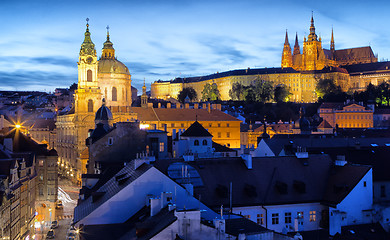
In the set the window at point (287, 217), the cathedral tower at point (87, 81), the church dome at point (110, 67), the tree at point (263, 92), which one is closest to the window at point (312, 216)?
the window at point (287, 217)

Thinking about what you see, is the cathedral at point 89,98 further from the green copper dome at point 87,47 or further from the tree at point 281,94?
the tree at point 281,94

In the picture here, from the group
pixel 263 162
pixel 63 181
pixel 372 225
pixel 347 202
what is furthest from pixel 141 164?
pixel 63 181

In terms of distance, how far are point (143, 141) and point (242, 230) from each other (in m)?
24.9

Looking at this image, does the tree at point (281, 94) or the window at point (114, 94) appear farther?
the tree at point (281, 94)

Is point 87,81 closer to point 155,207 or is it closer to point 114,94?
point 114,94

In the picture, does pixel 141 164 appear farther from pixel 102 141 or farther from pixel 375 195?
pixel 375 195

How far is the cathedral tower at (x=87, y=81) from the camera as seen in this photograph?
9906 cm

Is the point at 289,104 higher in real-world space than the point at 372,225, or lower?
higher

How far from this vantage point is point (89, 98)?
327ft

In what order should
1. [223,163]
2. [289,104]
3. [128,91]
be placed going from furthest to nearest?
1. [289,104]
2. [128,91]
3. [223,163]

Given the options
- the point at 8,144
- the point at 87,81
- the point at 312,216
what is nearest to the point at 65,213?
the point at 8,144

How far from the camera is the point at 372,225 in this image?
34.5 m

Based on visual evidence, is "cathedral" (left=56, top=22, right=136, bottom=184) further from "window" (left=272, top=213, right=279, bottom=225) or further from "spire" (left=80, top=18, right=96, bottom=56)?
"window" (left=272, top=213, right=279, bottom=225)

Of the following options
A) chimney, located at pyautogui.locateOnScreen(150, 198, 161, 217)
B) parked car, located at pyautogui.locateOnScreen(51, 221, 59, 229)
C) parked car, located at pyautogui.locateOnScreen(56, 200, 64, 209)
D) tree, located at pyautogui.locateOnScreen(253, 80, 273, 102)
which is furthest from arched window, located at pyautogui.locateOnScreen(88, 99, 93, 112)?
tree, located at pyautogui.locateOnScreen(253, 80, 273, 102)
